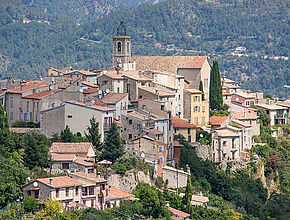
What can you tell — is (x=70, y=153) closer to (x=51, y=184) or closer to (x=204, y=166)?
(x=51, y=184)

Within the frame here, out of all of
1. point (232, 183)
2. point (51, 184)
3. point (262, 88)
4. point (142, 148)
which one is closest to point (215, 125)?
point (232, 183)

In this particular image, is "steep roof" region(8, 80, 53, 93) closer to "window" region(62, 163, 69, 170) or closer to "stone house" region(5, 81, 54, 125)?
"stone house" region(5, 81, 54, 125)

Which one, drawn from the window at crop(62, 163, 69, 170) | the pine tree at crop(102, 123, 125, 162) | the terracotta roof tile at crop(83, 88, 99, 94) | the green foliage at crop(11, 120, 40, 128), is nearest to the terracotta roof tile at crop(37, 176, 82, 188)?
the window at crop(62, 163, 69, 170)

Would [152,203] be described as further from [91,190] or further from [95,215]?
[95,215]

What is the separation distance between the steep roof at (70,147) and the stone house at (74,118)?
10.8 ft

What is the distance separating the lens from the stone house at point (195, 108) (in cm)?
7538

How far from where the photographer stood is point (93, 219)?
48781 mm

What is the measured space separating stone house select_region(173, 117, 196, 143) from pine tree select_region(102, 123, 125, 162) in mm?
10728

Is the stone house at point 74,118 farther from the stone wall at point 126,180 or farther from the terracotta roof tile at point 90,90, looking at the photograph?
the terracotta roof tile at point 90,90

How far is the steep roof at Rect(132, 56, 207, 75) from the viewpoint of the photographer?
8112 centimetres

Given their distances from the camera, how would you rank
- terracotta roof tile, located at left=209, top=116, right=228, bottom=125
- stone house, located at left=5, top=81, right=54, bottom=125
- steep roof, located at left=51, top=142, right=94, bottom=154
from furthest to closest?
1. terracotta roof tile, located at left=209, top=116, right=228, bottom=125
2. stone house, located at left=5, top=81, right=54, bottom=125
3. steep roof, located at left=51, top=142, right=94, bottom=154

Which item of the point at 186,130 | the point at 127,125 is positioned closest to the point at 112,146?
the point at 127,125

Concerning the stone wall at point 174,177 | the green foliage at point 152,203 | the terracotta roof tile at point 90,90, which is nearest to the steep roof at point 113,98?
the terracotta roof tile at point 90,90

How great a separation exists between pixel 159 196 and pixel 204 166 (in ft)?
43.6
